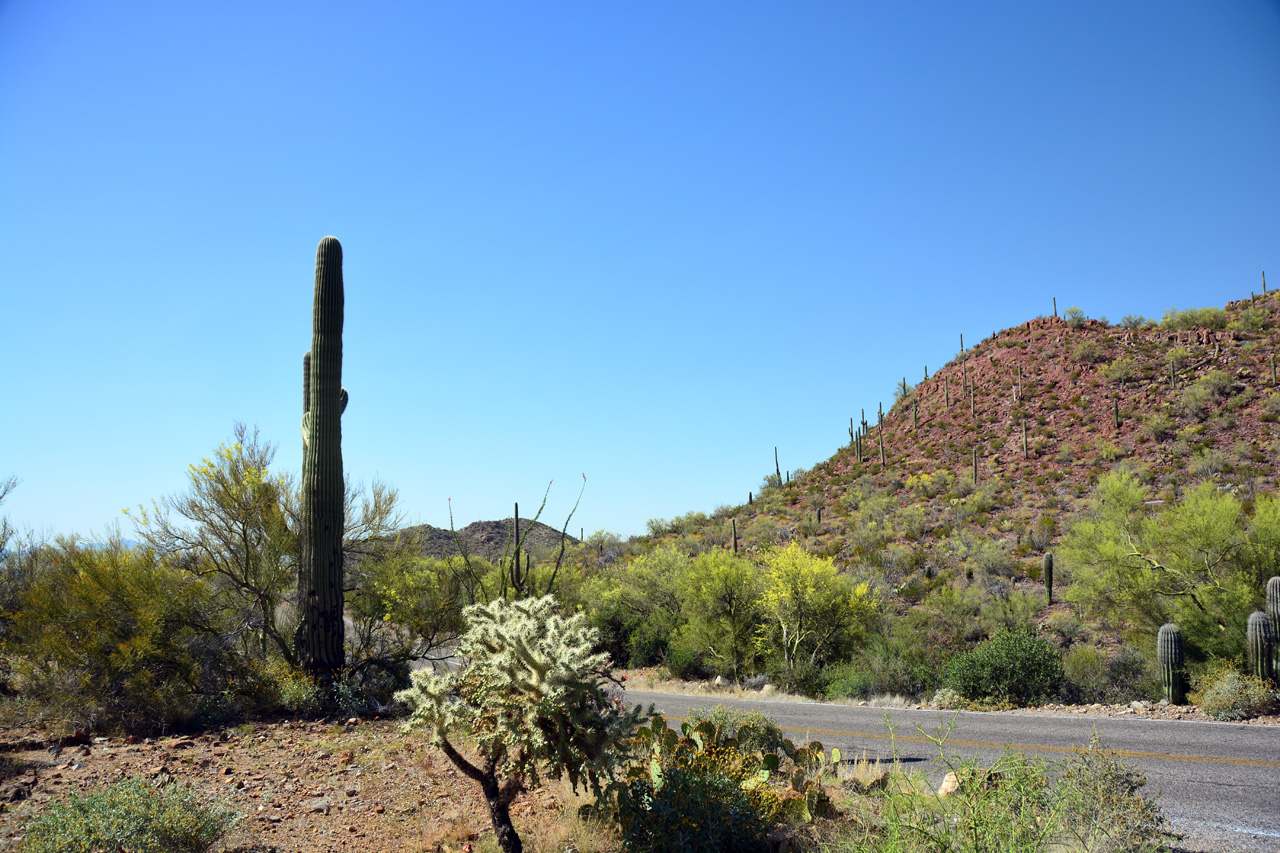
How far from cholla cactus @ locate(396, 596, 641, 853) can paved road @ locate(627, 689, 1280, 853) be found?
7.70 ft

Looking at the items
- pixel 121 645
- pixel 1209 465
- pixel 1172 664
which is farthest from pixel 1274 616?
pixel 1209 465

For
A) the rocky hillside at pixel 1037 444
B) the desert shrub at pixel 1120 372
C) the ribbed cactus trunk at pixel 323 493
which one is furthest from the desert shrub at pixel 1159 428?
the ribbed cactus trunk at pixel 323 493

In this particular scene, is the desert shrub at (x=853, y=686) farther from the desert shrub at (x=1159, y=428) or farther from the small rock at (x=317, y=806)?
the desert shrub at (x=1159, y=428)

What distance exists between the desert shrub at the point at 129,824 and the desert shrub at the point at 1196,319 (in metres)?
53.6

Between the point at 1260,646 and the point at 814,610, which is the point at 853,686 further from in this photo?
the point at 1260,646

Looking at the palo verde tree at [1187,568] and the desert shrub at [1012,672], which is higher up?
the palo verde tree at [1187,568]

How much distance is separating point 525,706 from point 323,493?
8266 mm

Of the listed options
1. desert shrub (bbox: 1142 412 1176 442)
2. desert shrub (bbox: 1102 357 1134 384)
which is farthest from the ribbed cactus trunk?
desert shrub (bbox: 1102 357 1134 384)

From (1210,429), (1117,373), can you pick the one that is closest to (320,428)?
(1210,429)

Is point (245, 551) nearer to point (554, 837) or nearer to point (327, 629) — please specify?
point (327, 629)

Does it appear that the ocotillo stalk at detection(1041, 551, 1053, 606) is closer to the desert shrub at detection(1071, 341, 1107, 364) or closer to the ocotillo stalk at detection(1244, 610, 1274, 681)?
the ocotillo stalk at detection(1244, 610, 1274, 681)

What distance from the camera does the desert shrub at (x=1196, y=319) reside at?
140 feet

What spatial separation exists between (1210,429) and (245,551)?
130 ft

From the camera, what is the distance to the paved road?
6.73m
